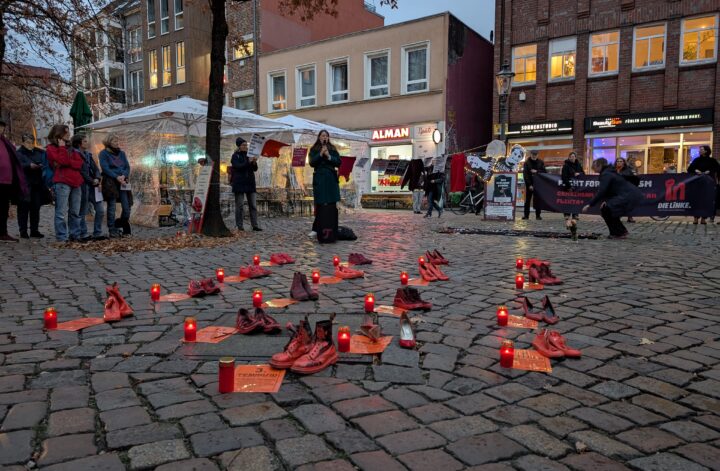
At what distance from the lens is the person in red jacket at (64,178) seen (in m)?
8.62

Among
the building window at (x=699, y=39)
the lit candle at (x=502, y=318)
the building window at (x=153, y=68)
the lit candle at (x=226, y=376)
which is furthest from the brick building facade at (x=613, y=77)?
the building window at (x=153, y=68)

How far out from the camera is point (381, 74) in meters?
25.9

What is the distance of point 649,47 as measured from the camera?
20.0 metres

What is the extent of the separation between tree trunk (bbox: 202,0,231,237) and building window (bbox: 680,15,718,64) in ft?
58.3

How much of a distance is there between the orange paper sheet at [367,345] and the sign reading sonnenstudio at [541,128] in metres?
20.6

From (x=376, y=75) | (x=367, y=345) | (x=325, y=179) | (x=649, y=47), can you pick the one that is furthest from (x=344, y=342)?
(x=376, y=75)

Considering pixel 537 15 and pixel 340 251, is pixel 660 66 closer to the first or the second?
pixel 537 15

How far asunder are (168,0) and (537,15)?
81.7ft

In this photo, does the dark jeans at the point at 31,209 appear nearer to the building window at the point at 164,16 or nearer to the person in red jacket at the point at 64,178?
the person in red jacket at the point at 64,178

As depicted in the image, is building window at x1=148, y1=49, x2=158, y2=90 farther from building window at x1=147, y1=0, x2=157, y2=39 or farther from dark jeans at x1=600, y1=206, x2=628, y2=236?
dark jeans at x1=600, y1=206, x2=628, y2=236

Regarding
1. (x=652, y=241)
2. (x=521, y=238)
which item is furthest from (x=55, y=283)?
(x=652, y=241)

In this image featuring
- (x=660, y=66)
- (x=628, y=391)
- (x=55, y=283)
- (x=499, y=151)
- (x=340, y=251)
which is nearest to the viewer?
(x=628, y=391)

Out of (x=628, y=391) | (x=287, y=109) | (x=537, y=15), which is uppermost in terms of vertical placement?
(x=537, y=15)

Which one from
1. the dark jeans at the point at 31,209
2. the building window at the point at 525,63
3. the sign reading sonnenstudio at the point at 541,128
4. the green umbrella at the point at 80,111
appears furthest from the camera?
the building window at the point at 525,63
